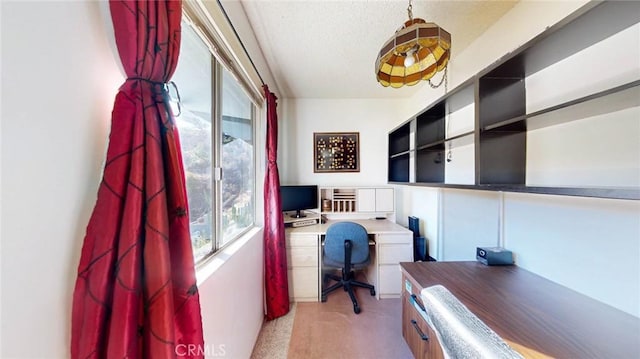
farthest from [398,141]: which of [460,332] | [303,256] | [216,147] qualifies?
[460,332]

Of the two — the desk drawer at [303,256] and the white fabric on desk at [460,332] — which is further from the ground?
the white fabric on desk at [460,332]

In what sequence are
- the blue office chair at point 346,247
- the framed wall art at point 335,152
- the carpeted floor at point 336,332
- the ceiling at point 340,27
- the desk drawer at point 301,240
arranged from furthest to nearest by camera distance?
the framed wall art at point 335,152, the desk drawer at point 301,240, the blue office chair at point 346,247, the carpeted floor at point 336,332, the ceiling at point 340,27

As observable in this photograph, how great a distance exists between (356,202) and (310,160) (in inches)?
34.0

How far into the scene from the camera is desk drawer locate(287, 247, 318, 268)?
86.4 inches

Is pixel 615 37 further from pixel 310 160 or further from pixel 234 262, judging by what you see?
pixel 310 160

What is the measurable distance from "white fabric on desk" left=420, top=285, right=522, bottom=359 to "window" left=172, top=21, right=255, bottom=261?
1030mm

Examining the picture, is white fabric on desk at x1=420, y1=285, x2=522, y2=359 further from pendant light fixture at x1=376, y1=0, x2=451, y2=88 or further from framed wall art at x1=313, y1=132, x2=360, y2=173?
framed wall art at x1=313, y1=132, x2=360, y2=173

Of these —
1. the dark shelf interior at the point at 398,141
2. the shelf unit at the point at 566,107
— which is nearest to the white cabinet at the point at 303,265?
the dark shelf interior at the point at 398,141

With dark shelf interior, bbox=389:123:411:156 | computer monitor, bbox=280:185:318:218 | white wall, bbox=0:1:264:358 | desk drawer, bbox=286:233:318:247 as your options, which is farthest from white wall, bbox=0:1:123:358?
dark shelf interior, bbox=389:123:411:156

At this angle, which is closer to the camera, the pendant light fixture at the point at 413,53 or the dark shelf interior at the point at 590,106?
the dark shelf interior at the point at 590,106

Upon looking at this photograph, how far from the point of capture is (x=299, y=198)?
8.47 ft

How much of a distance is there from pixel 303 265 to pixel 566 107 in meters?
2.22

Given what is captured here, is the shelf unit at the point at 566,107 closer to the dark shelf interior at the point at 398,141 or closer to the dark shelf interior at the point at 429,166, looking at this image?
the dark shelf interior at the point at 429,166

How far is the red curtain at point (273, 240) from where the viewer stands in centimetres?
192
